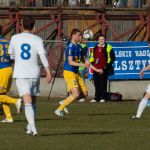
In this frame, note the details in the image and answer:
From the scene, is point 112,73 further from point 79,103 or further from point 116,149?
point 116,149

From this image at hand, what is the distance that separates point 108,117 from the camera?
20578mm

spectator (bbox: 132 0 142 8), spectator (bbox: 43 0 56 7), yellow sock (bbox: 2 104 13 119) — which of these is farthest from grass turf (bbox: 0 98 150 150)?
spectator (bbox: 43 0 56 7)

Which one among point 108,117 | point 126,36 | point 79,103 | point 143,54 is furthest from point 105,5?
point 108,117

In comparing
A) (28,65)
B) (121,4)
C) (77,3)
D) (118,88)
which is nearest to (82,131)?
(28,65)

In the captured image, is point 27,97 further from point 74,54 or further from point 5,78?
point 74,54

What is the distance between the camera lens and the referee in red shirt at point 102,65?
27.9 m

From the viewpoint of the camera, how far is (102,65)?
28.0 meters

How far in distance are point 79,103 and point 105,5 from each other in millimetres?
14251

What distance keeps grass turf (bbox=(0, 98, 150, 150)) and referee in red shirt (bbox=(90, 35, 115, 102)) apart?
165 inches

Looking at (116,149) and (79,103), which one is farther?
(79,103)


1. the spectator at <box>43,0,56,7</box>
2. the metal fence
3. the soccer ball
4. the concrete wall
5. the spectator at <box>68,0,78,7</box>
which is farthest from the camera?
the spectator at <box>43,0,56,7</box>

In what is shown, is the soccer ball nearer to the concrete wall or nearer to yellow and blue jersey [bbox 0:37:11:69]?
the concrete wall

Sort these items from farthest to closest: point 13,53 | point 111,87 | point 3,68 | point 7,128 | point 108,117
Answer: point 111,87 < point 108,117 < point 3,68 < point 7,128 < point 13,53

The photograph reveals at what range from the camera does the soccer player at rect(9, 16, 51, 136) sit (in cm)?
1491
